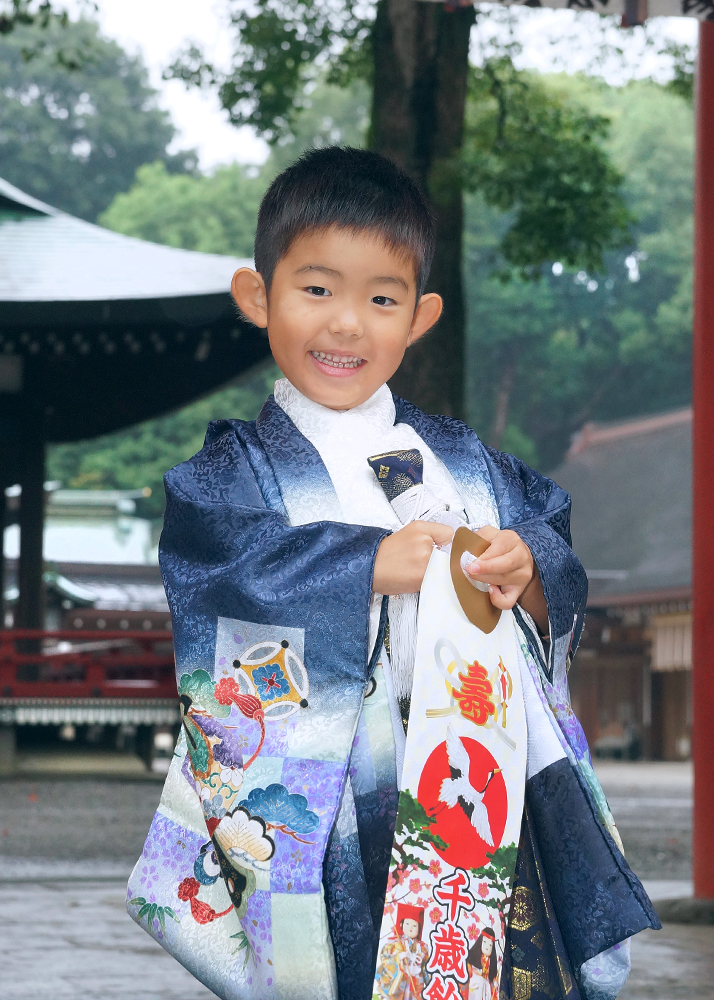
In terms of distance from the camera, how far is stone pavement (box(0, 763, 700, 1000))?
3162mm

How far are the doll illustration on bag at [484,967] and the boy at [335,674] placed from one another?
1 centimetres

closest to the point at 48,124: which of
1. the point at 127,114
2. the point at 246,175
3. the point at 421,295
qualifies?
the point at 127,114

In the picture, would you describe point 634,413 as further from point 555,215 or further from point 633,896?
point 633,896

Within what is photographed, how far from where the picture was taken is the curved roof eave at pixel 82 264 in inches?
422

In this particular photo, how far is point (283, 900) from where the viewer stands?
1624 mm

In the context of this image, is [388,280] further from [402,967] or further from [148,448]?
[148,448]

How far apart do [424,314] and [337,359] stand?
19 centimetres

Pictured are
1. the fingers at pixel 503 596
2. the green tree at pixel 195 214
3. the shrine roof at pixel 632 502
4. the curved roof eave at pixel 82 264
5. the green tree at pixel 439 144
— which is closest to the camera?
the fingers at pixel 503 596

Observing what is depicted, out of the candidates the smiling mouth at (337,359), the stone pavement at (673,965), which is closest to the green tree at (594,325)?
the stone pavement at (673,965)

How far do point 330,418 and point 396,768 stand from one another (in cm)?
53

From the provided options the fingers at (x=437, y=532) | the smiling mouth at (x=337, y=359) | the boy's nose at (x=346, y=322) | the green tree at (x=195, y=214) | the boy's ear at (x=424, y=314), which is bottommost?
the fingers at (x=437, y=532)

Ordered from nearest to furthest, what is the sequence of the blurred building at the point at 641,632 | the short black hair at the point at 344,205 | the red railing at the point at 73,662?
1. the short black hair at the point at 344,205
2. the red railing at the point at 73,662
3. the blurred building at the point at 641,632

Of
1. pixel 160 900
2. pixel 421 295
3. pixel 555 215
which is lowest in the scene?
pixel 160 900

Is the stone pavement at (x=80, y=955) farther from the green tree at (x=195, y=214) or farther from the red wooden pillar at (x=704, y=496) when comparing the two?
the green tree at (x=195, y=214)
